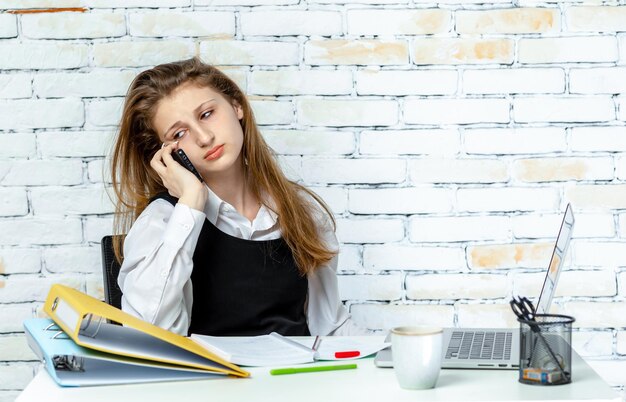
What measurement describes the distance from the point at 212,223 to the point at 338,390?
0.92 metres

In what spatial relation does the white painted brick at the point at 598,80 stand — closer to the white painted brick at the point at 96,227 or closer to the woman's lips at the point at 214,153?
the woman's lips at the point at 214,153

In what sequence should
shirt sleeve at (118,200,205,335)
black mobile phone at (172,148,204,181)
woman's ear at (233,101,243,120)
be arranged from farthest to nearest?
woman's ear at (233,101,243,120)
black mobile phone at (172,148,204,181)
shirt sleeve at (118,200,205,335)

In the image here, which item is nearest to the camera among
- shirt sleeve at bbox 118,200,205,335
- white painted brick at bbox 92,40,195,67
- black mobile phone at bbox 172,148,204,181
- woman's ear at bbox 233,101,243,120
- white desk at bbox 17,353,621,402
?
white desk at bbox 17,353,621,402

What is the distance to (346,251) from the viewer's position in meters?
2.33

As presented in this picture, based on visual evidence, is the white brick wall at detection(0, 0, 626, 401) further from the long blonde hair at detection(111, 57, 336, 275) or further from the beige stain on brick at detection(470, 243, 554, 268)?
the long blonde hair at detection(111, 57, 336, 275)

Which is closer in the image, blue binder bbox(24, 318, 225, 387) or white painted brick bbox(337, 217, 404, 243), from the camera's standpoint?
blue binder bbox(24, 318, 225, 387)

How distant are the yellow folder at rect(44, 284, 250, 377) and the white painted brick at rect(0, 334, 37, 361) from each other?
3.68 feet

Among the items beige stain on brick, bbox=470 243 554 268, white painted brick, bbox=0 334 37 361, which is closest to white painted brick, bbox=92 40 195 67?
white painted brick, bbox=0 334 37 361

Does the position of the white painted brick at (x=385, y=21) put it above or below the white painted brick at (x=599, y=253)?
above

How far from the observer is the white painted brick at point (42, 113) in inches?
89.7

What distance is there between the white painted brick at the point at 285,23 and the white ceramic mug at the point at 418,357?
133cm

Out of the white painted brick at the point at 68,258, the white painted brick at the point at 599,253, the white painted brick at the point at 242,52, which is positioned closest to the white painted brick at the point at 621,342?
the white painted brick at the point at 599,253

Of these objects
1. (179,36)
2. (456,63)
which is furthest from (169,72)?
(456,63)

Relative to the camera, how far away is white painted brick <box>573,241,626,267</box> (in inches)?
92.0
